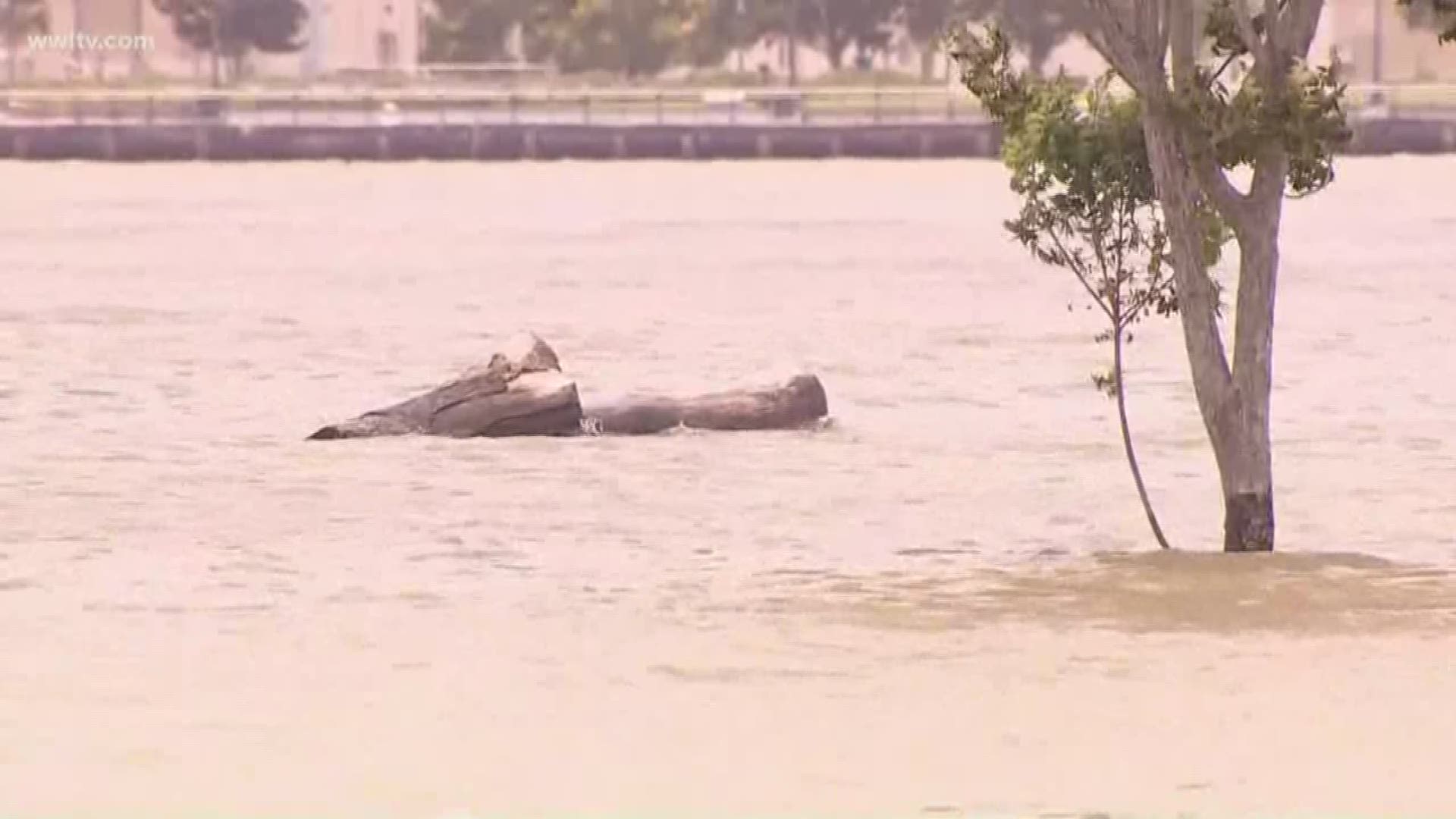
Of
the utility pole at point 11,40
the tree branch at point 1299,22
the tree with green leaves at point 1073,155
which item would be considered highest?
the tree branch at point 1299,22

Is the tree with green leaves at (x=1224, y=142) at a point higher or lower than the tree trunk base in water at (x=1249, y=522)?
higher

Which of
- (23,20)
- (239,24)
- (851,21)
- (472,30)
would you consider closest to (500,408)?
(239,24)

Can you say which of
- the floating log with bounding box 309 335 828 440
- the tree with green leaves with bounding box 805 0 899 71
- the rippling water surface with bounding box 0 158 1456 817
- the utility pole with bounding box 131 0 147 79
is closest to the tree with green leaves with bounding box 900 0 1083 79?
the tree with green leaves with bounding box 805 0 899 71

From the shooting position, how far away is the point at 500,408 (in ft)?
83.1

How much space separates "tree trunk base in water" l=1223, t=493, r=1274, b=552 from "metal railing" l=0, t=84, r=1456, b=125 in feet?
278

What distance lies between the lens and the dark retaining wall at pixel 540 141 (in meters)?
100

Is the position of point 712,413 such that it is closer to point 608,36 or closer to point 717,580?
point 717,580

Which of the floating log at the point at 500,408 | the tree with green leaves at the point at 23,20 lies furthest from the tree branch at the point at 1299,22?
the tree with green leaves at the point at 23,20

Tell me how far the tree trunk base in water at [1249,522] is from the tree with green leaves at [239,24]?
401ft

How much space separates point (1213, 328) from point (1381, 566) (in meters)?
1.49

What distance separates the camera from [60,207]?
245 ft

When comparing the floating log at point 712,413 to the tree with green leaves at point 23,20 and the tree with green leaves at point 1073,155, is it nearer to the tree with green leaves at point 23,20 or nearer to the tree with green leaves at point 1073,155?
the tree with green leaves at point 1073,155

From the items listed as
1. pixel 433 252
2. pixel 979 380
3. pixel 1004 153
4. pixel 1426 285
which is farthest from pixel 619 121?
pixel 1004 153

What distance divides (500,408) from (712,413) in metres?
1.56
